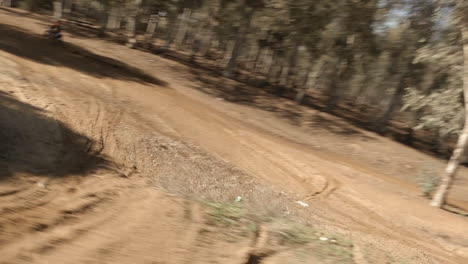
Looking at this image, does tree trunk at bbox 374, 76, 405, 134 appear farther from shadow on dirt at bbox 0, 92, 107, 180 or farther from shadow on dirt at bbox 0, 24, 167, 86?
shadow on dirt at bbox 0, 92, 107, 180

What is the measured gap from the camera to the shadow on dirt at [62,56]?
49.6ft

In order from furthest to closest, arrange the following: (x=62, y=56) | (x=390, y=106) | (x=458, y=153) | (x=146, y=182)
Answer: (x=390, y=106), (x=62, y=56), (x=458, y=153), (x=146, y=182)

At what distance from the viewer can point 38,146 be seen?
6.75m

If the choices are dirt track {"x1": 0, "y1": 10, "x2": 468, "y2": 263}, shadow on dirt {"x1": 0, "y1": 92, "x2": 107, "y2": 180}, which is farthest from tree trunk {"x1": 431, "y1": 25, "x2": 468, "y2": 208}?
shadow on dirt {"x1": 0, "y1": 92, "x2": 107, "y2": 180}

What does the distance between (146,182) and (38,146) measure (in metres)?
1.75

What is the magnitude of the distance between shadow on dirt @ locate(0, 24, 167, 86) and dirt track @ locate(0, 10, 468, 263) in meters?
0.14

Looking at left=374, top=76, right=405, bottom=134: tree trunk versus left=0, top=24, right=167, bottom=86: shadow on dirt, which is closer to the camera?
left=0, top=24, right=167, bottom=86: shadow on dirt

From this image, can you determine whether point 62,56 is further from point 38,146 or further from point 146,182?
point 146,182

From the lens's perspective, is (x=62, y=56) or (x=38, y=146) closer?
(x=38, y=146)

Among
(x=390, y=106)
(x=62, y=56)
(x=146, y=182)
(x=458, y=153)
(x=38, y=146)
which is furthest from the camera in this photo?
(x=390, y=106)

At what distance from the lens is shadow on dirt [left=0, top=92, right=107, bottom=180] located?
19.6 ft

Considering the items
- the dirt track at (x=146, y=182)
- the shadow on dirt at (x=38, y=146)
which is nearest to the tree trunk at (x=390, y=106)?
the dirt track at (x=146, y=182)

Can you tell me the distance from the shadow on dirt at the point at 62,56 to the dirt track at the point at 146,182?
0.14 metres

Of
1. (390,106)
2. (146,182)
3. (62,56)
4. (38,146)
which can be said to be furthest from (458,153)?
(390,106)
